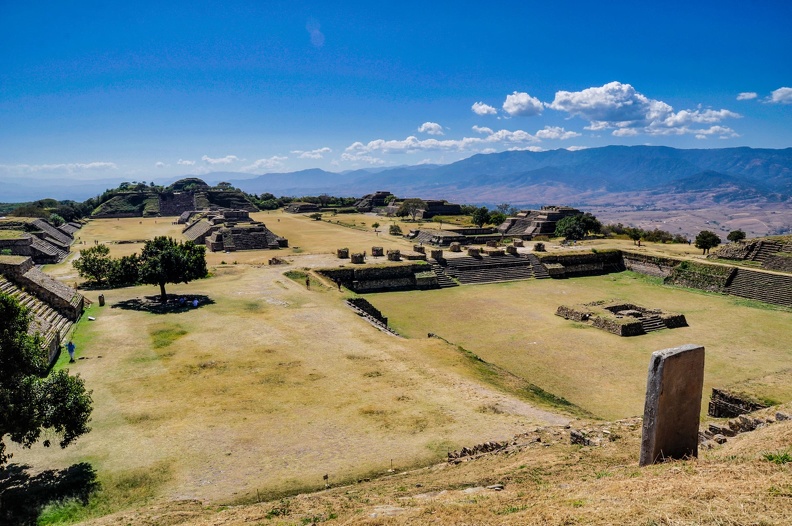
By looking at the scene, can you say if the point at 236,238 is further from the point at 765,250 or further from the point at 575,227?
the point at 765,250

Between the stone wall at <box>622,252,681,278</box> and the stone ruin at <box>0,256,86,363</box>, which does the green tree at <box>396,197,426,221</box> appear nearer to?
the stone wall at <box>622,252,681,278</box>

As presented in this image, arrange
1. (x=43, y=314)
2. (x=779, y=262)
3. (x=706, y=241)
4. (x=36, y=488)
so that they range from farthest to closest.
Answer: (x=706, y=241) → (x=779, y=262) → (x=43, y=314) → (x=36, y=488)

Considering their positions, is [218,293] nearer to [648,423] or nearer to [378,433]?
[378,433]

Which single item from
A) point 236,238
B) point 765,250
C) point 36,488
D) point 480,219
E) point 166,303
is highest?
point 480,219

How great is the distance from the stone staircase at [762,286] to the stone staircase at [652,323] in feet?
35.7

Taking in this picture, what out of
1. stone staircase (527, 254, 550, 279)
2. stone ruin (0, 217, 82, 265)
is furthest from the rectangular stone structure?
stone ruin (0, 217, 82, 265)

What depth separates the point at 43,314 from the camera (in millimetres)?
20797

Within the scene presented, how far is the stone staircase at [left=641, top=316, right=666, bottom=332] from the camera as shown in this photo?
25594 millimetres

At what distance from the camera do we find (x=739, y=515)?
5.72 metres

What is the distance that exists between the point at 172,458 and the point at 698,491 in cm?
1074

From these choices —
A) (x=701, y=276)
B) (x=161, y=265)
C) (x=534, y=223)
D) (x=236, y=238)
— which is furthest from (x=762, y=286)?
(x=236, y=238)

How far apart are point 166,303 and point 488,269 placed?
79.7ft

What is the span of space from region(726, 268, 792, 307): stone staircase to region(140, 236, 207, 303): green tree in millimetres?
35300

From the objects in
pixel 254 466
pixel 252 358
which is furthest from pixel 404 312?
pixel 254 466
